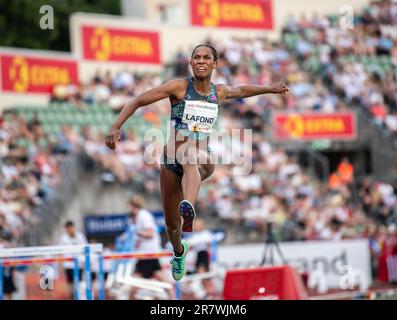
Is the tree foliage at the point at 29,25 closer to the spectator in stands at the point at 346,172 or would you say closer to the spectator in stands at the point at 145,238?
the spectator in stands at the point at 346,172

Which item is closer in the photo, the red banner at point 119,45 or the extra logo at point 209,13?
the red banner at point 119,45

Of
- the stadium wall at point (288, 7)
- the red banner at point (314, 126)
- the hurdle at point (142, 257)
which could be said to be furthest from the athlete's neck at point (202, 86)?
the stadium wall at point (288, 7)

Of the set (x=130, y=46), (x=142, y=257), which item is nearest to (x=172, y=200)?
(x=142, y=257)

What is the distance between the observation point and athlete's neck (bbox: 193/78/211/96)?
9.55 metres

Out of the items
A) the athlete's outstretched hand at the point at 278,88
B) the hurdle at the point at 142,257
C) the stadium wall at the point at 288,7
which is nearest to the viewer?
the athlete's outstretched hand at the point at 278,88

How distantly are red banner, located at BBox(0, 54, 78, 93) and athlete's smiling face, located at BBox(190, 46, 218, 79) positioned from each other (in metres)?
17.2

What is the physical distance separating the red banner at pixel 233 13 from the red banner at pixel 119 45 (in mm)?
2025

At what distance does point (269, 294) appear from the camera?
12.0 metres

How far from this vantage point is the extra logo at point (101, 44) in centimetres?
2809

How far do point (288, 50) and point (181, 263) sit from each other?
65.9 ft

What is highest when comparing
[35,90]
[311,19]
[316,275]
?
[311,19]
